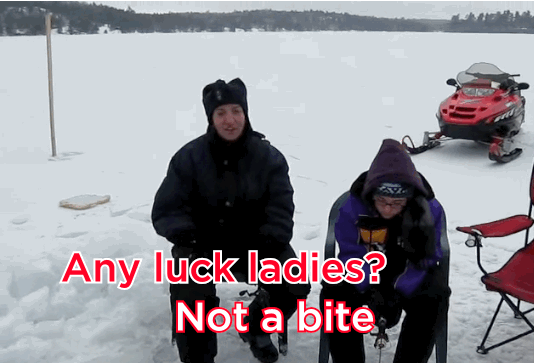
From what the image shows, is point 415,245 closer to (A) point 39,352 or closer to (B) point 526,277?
(B) point 526,277

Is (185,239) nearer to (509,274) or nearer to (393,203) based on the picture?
(393,203)

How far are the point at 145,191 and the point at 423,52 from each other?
10848 mm

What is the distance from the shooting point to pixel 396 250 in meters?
2.37

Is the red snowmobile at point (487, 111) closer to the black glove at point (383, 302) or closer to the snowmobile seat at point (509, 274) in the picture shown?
the snowmobile seat at point (509, 274)

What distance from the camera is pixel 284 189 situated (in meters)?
2.67

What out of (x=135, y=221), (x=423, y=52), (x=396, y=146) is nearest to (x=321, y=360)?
(x=396, y=146)

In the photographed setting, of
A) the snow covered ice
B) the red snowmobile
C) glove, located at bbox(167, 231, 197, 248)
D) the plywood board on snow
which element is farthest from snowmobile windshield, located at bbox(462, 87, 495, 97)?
glove, located at bbox(167, 231, 197, 248)

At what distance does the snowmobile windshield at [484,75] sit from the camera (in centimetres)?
694

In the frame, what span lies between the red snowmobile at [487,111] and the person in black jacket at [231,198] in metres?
4.68

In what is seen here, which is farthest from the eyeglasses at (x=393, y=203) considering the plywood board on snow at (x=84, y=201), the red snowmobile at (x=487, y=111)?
the red snowmobile at (x=487, y=111)

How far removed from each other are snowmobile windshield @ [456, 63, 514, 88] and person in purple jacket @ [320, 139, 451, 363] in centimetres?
530

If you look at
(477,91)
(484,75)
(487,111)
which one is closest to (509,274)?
(487,111)

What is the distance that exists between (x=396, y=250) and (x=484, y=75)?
18.0 ft

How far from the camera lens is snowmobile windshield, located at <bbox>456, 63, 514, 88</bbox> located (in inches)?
273
